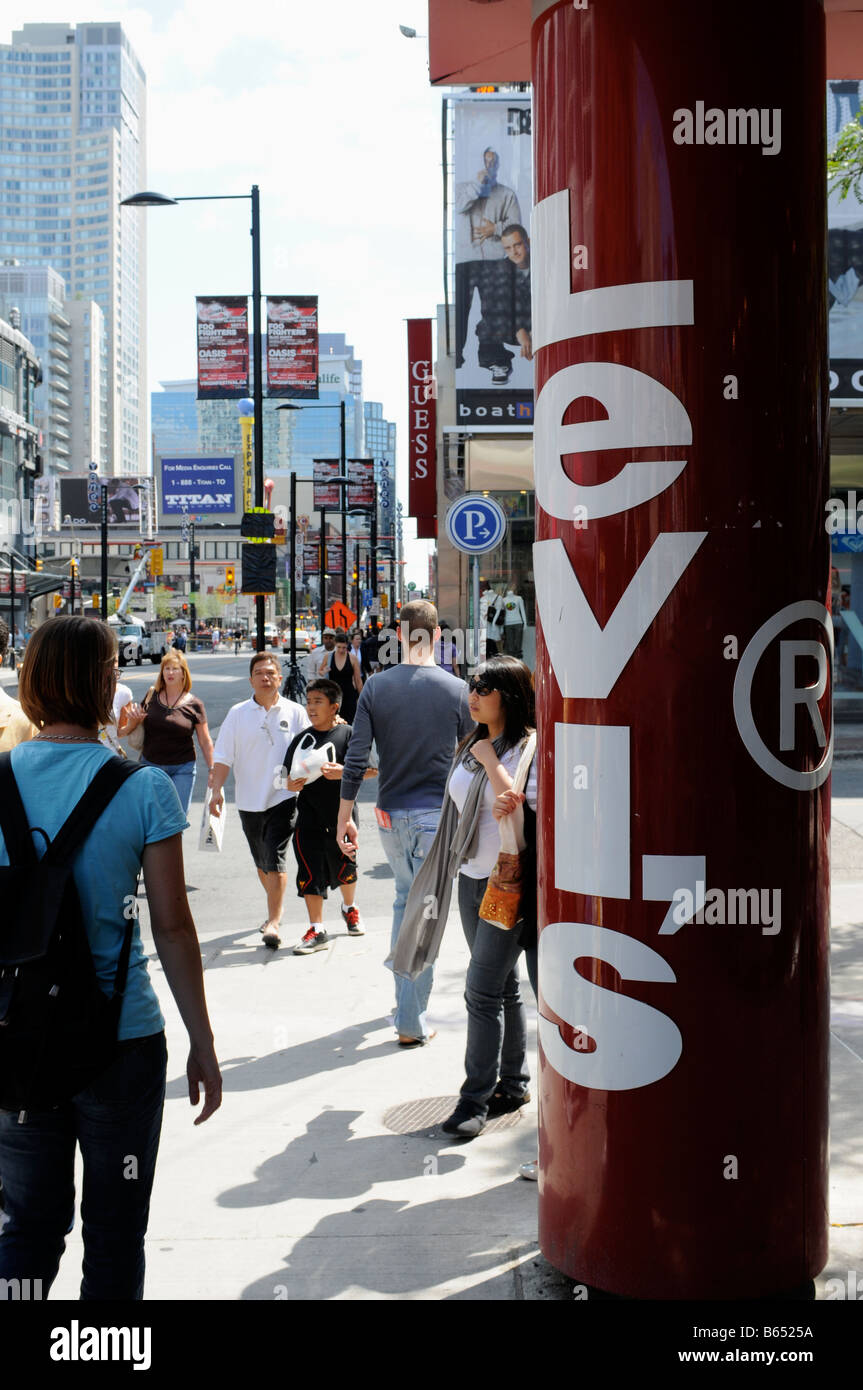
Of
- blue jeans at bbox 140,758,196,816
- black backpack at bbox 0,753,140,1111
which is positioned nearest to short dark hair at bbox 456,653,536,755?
black backpack at bbox 0,753,140,1111

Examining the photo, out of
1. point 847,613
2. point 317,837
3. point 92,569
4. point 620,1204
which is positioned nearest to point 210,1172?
point 620,1204

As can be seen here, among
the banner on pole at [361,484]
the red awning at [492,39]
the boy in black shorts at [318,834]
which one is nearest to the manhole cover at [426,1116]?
the boy in black shorts at [318,834]

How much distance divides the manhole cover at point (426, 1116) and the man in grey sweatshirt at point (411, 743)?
0.74 meters

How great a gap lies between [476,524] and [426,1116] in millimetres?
8575

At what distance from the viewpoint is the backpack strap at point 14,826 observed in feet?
9.41

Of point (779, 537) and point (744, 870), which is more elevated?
point (779, 537)

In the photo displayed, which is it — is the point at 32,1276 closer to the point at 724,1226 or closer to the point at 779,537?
the point at 724,1226

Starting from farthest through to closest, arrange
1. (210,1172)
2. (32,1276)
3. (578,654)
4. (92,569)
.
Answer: (92,569)
(210,1172)
(578,654)
(32,1276)

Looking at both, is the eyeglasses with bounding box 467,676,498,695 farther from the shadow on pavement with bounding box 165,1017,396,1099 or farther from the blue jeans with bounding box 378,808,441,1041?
the shadow on pavement with bounding box 165,1017,396,1099

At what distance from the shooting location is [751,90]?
3.45m

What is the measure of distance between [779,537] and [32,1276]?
2.62 m

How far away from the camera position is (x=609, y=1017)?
3.57 m

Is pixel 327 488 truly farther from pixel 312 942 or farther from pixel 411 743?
pixel 411 743

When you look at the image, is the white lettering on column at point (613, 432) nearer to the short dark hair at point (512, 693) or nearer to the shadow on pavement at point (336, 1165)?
the short dark hair at point (512, 693)
